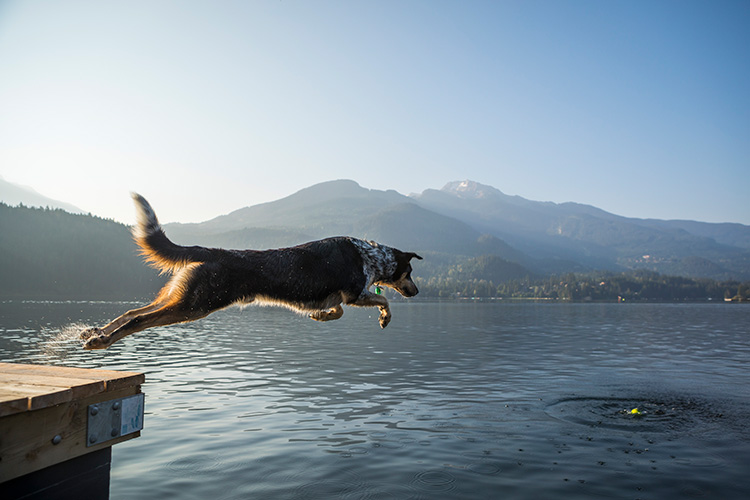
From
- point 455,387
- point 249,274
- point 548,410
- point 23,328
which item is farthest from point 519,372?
point 23,328

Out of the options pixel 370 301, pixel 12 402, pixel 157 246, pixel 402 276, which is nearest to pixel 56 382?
pixel 12 402

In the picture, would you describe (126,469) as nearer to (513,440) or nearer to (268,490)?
(268,490)

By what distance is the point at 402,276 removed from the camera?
9773 millimetres

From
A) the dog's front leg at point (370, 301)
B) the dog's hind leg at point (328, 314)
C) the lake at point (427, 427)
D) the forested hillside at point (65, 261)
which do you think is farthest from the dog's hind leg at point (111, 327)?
the forested hillside at point (65, 261)

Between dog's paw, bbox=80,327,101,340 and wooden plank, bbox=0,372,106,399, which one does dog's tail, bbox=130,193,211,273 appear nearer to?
dog's paw, bbox=80,327,101,340

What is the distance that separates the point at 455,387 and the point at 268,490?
14.4 m

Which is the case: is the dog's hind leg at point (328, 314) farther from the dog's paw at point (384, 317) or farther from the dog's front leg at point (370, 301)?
the dog's paw at point (384, 317)

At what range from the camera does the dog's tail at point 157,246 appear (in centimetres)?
662

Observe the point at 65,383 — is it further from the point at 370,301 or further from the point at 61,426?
the point at 370,301

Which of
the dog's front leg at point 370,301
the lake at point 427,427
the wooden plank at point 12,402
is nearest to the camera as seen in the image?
the wooden plank at point 12,402

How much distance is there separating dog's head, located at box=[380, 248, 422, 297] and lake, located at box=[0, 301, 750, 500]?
154 inches

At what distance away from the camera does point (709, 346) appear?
44.8 metres

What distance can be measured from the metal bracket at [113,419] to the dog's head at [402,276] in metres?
5.24

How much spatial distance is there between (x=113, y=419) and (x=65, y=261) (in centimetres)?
17785
